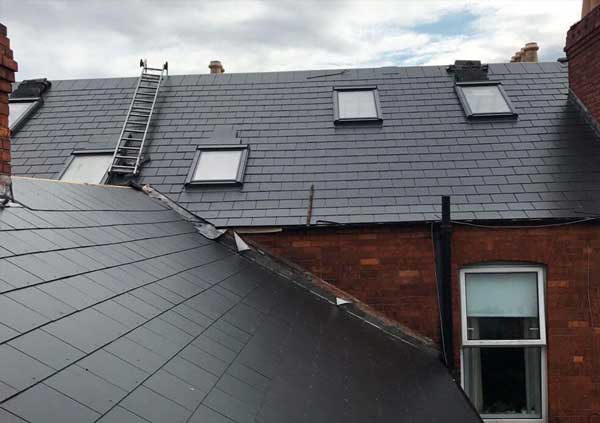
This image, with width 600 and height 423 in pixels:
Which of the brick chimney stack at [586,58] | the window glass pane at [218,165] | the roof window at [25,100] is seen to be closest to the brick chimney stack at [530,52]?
the brick chimney stack at [586,58]

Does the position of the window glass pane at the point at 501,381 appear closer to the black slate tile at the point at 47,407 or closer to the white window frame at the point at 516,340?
the white window frame at the point at 516,340

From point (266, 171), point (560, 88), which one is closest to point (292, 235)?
point (266, 171)

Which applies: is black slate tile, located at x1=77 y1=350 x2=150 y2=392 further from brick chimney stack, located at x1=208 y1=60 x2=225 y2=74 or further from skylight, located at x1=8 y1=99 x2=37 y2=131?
brick chimney stack, located at x1=208 y1=60 x2=225 y2=74

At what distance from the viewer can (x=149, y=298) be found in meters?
4.16

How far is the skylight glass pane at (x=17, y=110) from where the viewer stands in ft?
35.9

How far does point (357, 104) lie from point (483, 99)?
2401 millimetres

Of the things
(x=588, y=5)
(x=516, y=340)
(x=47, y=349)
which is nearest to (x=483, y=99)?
(x=588, y=5)

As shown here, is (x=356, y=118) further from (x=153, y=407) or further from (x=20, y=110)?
(x=153, y=407)

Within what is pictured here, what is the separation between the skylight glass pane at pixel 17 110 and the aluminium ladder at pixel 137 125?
236 centimetres

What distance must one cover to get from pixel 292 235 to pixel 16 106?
766cm

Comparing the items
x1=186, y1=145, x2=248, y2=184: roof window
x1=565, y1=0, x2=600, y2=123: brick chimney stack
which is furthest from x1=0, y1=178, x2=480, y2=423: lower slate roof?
x1=565, y1=0, x2=600, y2=123: brick chimney stack

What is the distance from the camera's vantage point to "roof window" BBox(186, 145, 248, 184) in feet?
28.1

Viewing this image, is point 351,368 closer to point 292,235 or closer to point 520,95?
point 292,235

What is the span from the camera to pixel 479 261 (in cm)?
744
